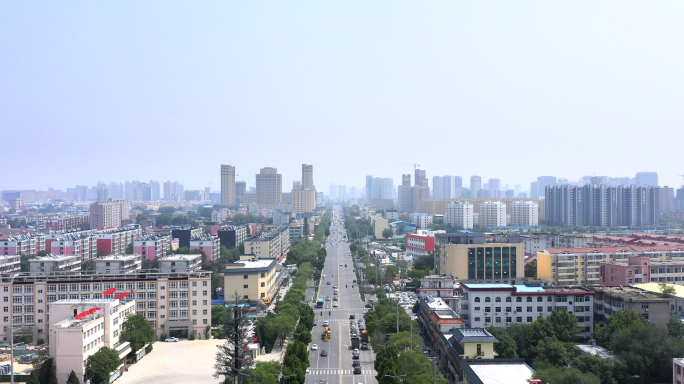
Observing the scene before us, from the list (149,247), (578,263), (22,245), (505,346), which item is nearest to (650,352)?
(505,346)

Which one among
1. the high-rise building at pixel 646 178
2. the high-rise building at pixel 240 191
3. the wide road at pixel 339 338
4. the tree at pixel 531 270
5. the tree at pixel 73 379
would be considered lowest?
the wide road at pixel 339 338

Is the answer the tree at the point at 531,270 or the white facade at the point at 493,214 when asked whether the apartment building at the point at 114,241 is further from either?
the white facade at the point at 493,214

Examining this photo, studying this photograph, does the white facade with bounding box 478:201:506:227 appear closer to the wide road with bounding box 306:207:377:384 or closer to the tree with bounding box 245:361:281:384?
the wide road with bounding box 306:207:377:384

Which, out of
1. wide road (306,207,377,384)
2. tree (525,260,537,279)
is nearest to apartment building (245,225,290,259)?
wide road (306,207,377,384)

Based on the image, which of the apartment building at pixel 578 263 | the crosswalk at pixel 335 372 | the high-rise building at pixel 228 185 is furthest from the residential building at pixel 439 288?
the high-rise building at pixel 228 185

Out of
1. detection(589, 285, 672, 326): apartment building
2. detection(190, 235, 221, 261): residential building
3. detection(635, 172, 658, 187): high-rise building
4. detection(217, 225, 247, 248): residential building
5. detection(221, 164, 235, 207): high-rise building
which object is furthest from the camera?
detection(635, 172, 658, 187): high-rise building
